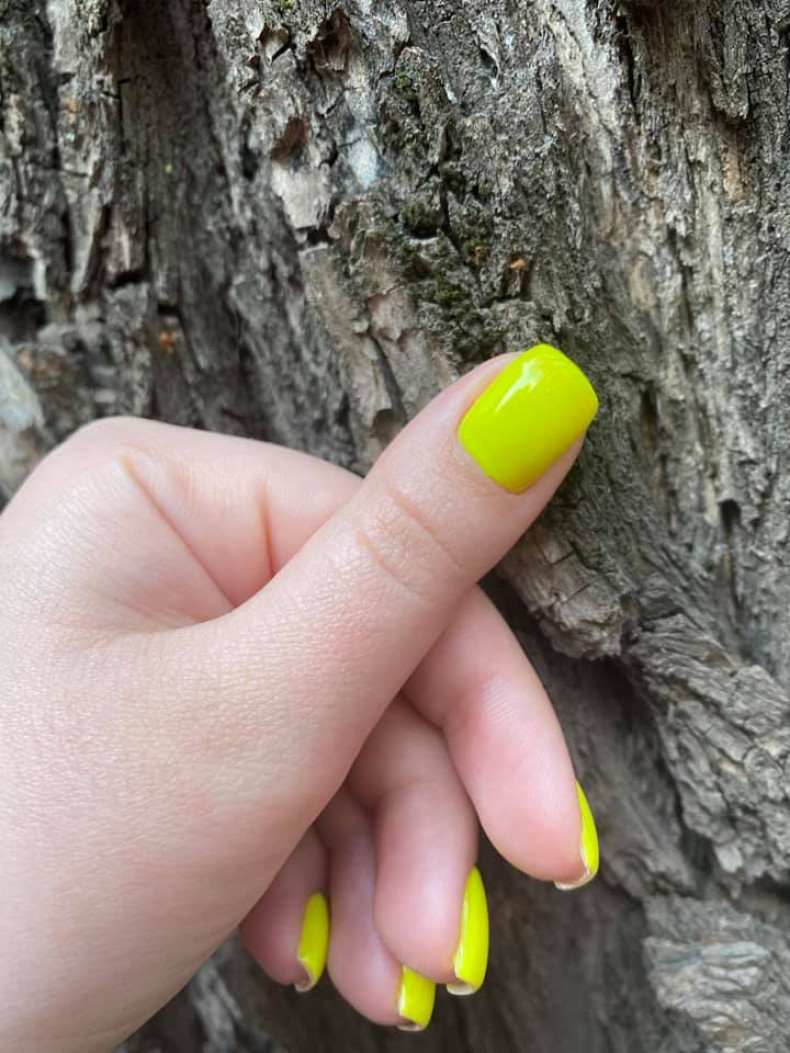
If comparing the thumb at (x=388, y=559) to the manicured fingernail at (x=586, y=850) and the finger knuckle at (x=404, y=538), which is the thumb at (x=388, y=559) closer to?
the finger knuckle at (x=404, y=538)

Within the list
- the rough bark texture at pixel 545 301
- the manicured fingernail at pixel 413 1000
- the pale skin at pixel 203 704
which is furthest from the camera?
the manicured fingernail at pixel 413 1000

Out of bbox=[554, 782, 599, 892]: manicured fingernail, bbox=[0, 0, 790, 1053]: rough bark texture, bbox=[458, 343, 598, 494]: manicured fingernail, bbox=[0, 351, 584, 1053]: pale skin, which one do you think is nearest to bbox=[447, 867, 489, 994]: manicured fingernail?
bbox=[0, 351, 584, 1053]: pale skin

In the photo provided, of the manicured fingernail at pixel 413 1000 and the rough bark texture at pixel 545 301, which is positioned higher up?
the rough bark texture at pixel 545 301

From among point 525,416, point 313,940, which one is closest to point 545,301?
point 525,416

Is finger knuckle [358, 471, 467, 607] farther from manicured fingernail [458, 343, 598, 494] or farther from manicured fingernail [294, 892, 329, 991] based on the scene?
manicured fingernail [294, 892, 329, 991]

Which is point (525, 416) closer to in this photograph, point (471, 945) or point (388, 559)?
point (388, 559)

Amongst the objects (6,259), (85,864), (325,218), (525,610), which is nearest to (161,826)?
(85,864)

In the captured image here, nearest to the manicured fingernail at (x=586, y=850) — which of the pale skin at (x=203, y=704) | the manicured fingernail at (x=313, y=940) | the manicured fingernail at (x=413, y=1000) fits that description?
the pale skin at (x=203, y=704)
